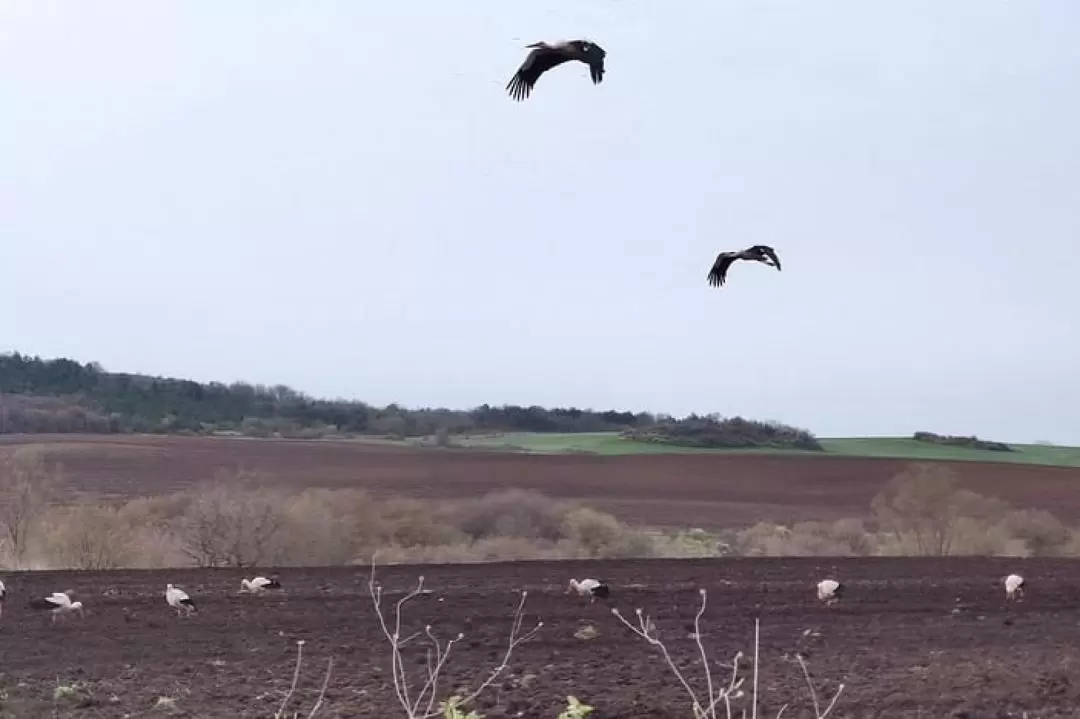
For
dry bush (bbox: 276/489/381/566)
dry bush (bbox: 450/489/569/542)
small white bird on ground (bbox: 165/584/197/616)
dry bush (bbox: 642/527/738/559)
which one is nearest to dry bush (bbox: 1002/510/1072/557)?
dry bush (bbox: 642/527/738/559)

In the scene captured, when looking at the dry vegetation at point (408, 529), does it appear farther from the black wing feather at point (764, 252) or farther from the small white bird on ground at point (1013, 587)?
the black wing feather at point (764, 252)

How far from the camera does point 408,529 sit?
34.2 meters

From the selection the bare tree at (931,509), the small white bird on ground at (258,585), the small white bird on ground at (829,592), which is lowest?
the small white bird on ground at (258,585)

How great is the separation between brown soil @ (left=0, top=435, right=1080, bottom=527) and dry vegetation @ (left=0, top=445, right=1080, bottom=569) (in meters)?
2.77

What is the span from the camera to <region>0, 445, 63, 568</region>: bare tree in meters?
27.8

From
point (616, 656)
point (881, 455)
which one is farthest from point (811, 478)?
point (616, 656)

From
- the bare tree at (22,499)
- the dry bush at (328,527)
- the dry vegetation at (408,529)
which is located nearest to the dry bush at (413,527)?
the dry vegetation at (408,529)

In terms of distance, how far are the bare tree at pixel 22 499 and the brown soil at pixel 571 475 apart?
5.96 meters

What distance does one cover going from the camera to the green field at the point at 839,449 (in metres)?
58.8

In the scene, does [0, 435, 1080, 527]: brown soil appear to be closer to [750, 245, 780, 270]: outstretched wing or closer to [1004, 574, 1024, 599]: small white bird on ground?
[1004, 574, 1024, 599]: small white bird on ground

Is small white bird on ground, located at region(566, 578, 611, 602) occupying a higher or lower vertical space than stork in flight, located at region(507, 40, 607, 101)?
lower

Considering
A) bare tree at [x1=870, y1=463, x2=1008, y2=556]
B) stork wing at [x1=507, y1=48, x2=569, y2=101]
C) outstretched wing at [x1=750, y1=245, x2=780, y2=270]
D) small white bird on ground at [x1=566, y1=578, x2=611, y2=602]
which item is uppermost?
stork wing at [x1=507, y1=48, x2=569, y2=101]

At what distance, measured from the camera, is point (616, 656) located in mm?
14008

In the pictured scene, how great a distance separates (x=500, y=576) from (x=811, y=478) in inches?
1207
